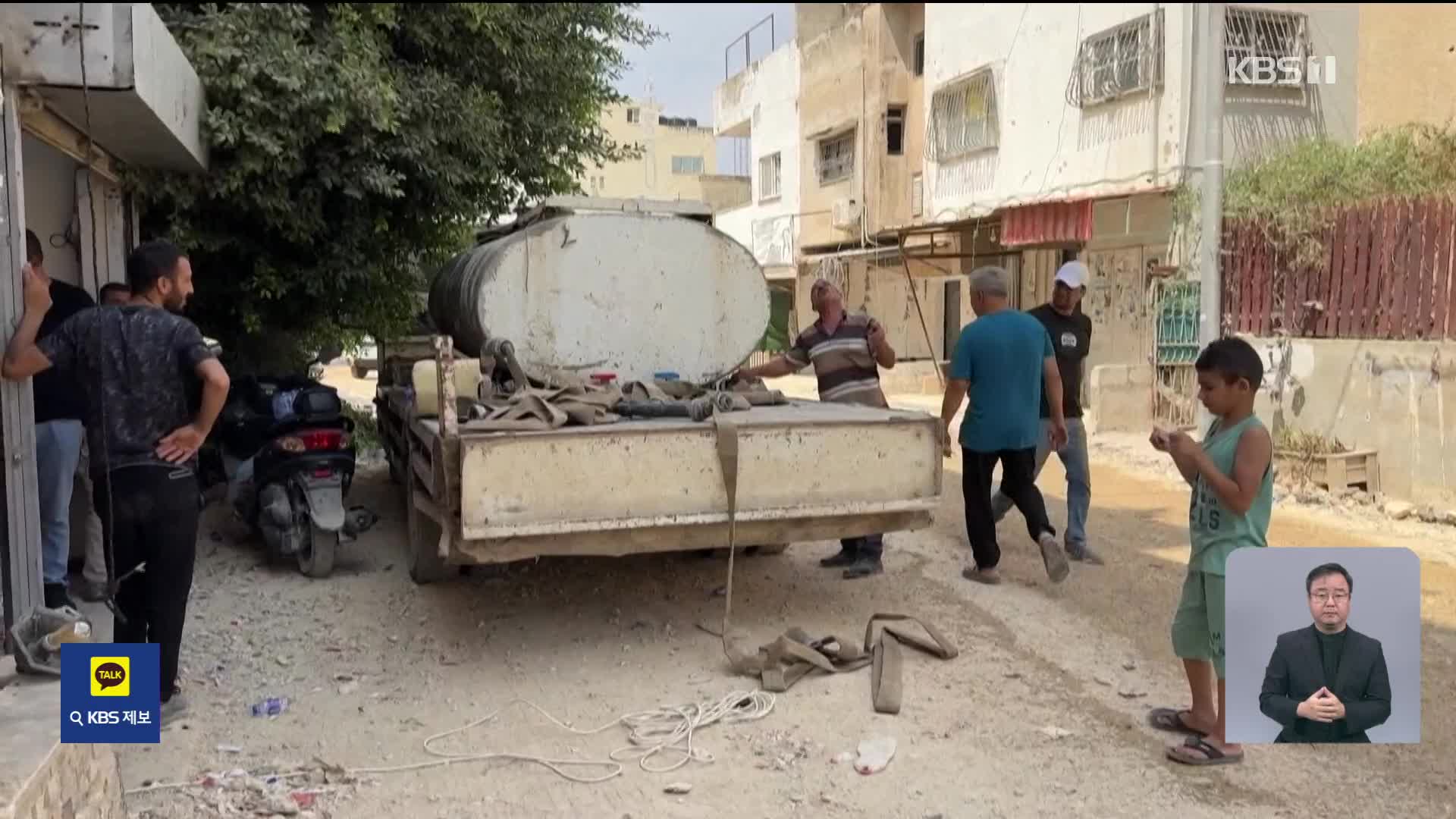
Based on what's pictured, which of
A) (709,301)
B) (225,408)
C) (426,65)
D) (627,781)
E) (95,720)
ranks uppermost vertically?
(426,65)

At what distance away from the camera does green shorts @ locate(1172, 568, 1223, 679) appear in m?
3.61

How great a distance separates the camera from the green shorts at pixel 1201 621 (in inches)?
142

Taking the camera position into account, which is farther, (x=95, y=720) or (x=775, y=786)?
(x=775, y=786)

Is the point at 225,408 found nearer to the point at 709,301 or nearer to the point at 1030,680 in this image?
the point at 709,301

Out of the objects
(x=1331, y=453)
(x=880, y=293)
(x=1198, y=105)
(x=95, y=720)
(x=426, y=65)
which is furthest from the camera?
(x=880, y=293)

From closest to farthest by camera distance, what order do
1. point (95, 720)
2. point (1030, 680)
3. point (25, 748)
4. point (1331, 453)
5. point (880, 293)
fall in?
point (25, 748), point (95, 720), point (1030, 680), point (1331, 453), point (880, 293)

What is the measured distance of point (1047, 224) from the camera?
49.6 feet

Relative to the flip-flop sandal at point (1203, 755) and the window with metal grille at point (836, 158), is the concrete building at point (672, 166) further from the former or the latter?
the flip-flop sandal at point (1203, 755)

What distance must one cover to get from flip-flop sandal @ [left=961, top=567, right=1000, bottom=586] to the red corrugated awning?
9483 millimetres

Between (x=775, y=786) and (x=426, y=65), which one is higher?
(x=426, y=65)

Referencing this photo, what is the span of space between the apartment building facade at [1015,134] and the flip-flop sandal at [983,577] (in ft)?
12.4

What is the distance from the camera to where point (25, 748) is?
277cm

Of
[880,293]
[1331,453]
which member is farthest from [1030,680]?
[880,293]

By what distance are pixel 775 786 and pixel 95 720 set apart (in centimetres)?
197
